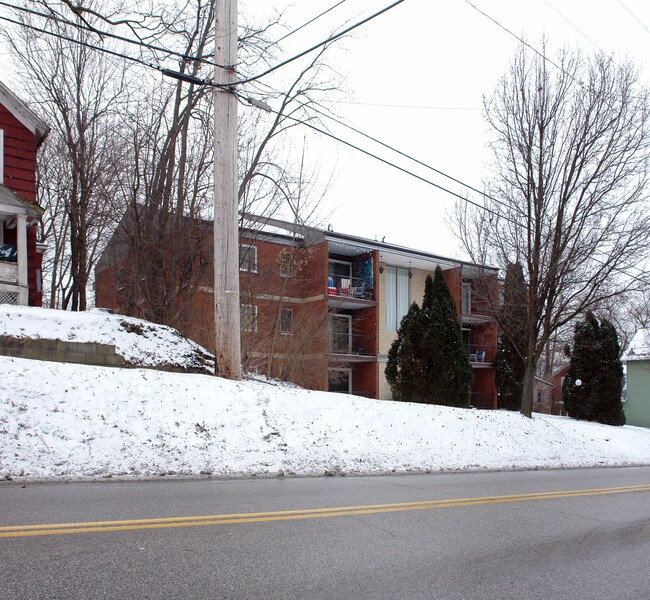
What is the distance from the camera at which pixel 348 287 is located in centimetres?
2927

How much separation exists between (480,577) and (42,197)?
81.6ft

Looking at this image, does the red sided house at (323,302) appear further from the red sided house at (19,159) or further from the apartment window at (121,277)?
the red sided house at (19,159)

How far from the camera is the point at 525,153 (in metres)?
17.3

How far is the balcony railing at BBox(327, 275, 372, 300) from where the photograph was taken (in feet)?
94.5

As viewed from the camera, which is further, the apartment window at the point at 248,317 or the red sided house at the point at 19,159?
the apartment window at the point at 248,317

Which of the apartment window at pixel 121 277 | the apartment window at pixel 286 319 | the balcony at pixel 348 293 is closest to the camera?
the apartment window at pixel 121 277

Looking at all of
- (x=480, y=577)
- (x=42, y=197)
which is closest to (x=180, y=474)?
(x=480, y=577)

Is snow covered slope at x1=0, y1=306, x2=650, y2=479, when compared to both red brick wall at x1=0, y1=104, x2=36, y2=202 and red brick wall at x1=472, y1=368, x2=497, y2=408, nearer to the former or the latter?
red brick wall at x1=0, y1=104, x2=36, y2=202

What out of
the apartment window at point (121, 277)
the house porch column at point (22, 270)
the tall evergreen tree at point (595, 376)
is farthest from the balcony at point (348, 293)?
the house porch column at point (22, 270)

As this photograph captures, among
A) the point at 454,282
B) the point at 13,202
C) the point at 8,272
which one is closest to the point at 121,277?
the point at 8,272

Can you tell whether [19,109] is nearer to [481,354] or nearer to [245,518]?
[245,518]

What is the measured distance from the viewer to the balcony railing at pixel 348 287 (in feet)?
94.5

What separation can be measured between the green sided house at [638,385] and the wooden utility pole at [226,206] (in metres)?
28.0

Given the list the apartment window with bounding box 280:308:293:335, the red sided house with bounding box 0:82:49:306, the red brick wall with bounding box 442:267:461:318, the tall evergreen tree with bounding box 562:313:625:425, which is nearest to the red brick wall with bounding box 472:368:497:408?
the red brick wall with bounding box 442:267:461:318
